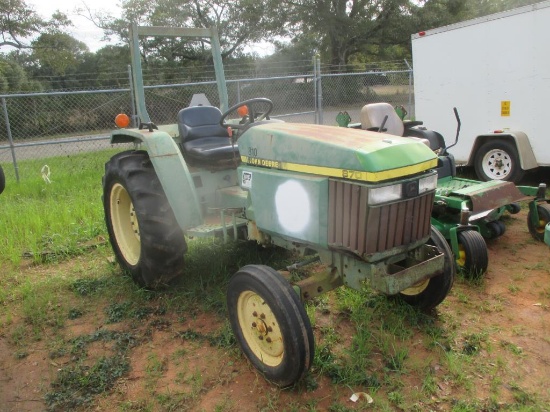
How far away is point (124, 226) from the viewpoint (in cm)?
396

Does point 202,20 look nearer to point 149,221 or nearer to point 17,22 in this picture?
point 17,22

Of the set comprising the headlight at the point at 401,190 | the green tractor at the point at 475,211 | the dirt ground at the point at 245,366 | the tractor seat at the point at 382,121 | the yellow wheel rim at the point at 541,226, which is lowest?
the dirt ground at the point at 245,366

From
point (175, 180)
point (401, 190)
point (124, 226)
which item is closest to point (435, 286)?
point (401, 190)

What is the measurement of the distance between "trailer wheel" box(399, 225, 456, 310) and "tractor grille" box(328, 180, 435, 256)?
54 cm

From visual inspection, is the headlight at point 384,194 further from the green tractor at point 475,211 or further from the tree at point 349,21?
the tree at point 349,21

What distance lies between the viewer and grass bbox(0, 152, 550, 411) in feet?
Answer: 8.19

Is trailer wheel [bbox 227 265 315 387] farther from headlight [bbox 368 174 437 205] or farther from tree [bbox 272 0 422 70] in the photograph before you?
tree [bbox 272 0 422 70]

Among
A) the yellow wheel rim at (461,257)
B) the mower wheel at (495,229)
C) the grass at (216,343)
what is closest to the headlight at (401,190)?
the grass at (216,343)

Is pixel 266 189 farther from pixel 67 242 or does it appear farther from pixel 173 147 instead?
pixel 67 242

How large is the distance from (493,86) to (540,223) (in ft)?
8.55

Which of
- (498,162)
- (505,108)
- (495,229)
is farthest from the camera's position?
(498,162)

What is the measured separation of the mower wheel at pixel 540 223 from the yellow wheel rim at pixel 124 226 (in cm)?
358

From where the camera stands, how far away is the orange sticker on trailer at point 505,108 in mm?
6242

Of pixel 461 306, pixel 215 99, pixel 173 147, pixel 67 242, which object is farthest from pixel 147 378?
pixel 215 99
